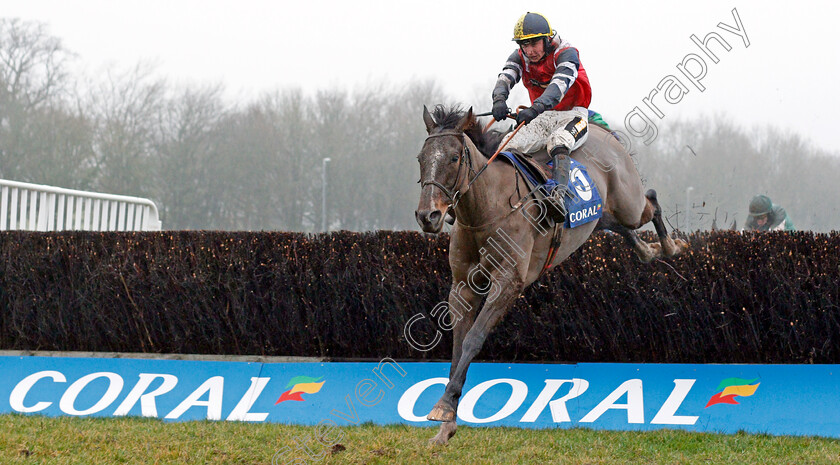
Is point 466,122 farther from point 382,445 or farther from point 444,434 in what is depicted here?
point 382,445

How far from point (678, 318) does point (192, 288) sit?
4.08 meters

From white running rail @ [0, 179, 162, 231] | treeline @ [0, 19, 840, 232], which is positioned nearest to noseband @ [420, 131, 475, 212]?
white running rail @ [0, 179, 162, 231]

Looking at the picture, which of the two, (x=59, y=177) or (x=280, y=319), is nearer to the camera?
(x=280, y=319)

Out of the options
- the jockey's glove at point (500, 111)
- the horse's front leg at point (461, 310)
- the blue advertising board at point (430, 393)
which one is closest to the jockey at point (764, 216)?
the blue advertising board at point (430, 393)

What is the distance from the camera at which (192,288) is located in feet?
22.4

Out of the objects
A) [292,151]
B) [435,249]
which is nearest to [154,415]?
[435,249]

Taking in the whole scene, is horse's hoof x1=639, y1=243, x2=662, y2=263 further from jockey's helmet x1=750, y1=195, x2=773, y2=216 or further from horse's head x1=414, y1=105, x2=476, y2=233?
jockey's helmet x1=750, y1=195, x2=773, y2=216

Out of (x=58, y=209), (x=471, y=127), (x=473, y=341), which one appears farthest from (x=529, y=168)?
(x=58, y=209)

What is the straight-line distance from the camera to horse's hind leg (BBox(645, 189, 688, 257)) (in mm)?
6102

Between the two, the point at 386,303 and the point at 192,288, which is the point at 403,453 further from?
the point at 192,288

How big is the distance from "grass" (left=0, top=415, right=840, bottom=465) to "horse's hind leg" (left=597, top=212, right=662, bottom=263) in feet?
5.20

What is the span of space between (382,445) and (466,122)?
189 cm

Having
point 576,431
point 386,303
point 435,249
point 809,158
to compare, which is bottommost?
point 809,158

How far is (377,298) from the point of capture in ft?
21.5
